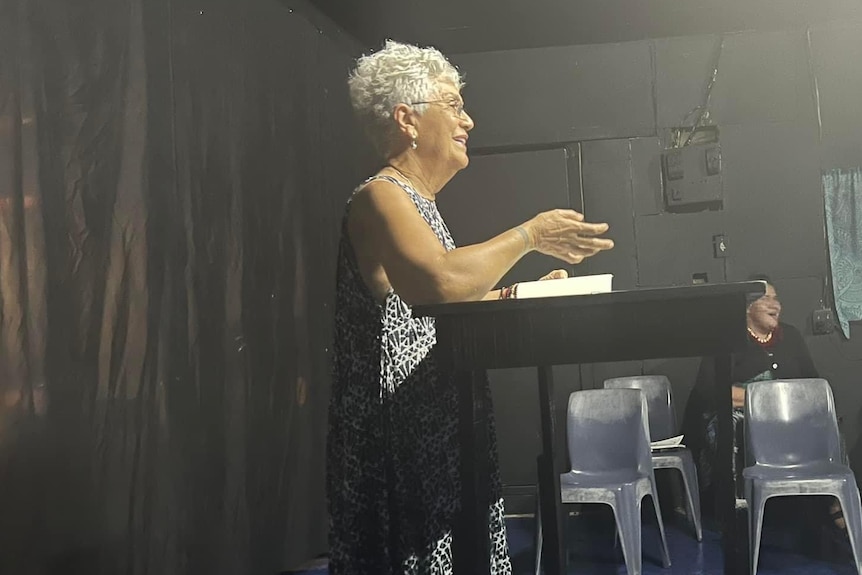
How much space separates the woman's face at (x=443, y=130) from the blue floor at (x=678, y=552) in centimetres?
206

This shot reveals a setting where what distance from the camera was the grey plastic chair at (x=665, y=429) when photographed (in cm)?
405

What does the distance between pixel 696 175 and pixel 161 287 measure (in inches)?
128

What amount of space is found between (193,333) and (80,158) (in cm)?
79

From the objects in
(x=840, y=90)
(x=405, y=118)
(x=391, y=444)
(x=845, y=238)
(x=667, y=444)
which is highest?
(x=840, y=90)

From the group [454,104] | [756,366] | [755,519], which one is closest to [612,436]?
[755,519]

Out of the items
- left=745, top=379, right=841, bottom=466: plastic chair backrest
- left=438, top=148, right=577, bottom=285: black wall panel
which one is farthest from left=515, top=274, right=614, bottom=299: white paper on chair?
left=438, top=148, right=577, bottom=285: black wall panel

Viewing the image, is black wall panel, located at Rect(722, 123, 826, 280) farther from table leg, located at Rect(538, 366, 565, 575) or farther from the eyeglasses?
the eyeglasses

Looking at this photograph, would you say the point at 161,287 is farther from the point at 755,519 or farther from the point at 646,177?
the point at 646,177

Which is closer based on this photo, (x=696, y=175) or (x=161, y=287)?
(x=161, y=287)

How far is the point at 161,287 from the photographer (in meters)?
2.73

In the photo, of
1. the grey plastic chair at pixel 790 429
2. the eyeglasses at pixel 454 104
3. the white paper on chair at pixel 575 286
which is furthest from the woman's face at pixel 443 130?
the grey plastic chair at pixel 790 429

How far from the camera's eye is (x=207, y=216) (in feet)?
10.2

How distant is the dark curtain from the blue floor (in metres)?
0.80

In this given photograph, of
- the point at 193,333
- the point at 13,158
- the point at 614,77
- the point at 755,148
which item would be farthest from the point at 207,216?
the point at 755,148
